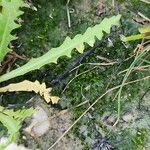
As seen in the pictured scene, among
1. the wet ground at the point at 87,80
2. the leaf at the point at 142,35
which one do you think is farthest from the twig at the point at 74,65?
the leaf at the point at 142,35

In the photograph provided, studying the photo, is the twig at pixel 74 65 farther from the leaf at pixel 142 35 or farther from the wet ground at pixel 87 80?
the leaf at pixel 142 35

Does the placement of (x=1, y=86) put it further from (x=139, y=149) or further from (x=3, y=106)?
(x=139, y=149)

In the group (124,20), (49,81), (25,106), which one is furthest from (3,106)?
(124,20)

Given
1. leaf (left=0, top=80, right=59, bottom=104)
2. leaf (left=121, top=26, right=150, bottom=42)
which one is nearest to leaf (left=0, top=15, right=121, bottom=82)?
leaf (left=0, top=80, right=59, bottom=104)

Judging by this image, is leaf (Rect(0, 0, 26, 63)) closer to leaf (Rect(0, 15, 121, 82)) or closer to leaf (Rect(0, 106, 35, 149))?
leaf (Rect(0, 15, 121, 82))

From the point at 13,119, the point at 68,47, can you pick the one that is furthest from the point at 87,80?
the point at 13,119

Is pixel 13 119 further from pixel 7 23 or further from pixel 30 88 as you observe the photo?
pixel 7 23
